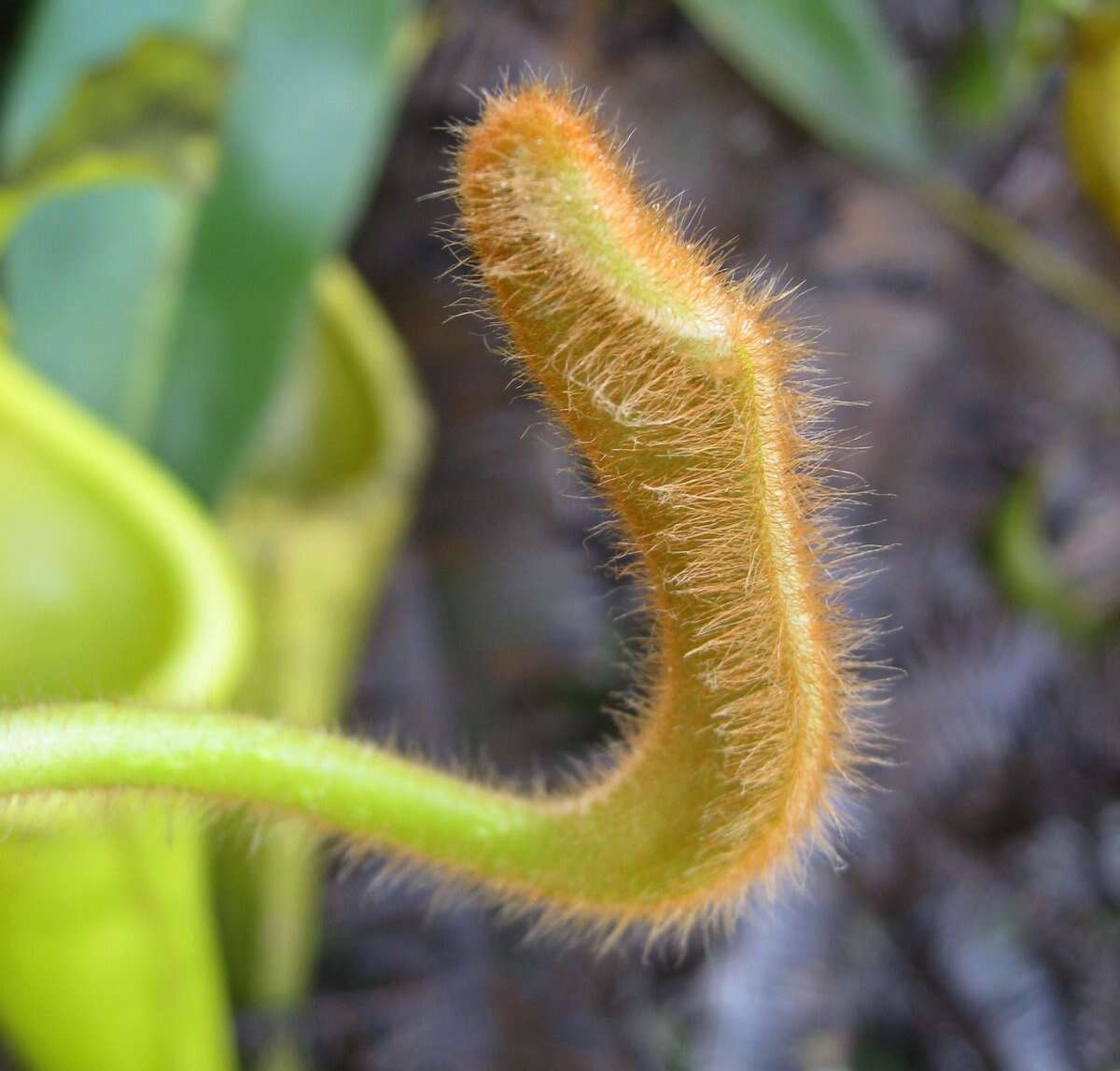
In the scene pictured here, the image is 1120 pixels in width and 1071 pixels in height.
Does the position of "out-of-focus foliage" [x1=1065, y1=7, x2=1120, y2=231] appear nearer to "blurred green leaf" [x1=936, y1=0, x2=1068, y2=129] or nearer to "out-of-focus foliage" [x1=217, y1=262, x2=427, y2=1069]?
"blurred green leaf" [x1=936, y1=0, x2=1068, y2=129]

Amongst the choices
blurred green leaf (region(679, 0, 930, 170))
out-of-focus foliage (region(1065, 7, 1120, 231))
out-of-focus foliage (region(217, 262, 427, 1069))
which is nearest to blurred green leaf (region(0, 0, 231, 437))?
out-of-focus foliage (region(217, 262, 427, 1069))

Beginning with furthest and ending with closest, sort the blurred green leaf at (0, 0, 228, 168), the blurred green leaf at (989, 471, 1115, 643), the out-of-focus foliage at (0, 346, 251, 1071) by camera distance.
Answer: the blurred green leaf at (989, 471, 1115, 643) < the blurred green leaf at (0, 0, 228, 168) < the out-of-focus foliage at (0, 346, 251, 1071)

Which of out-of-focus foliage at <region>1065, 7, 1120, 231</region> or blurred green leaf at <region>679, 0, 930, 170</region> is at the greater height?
out-of-focus foliage at <region>1065, 7, 1120, 231</region>

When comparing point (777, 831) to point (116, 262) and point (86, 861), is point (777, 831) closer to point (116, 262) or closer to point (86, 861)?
point (86, 861)

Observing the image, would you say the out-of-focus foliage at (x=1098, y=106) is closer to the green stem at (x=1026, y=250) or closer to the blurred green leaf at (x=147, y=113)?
the green stem at (x=1026, y=250)

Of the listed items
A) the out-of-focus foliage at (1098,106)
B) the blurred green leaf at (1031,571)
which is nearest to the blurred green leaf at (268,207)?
the out-of-focus foliage at (1098,106)

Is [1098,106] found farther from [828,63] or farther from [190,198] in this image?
[190,198]

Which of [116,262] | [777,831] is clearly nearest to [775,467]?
[777,831]
